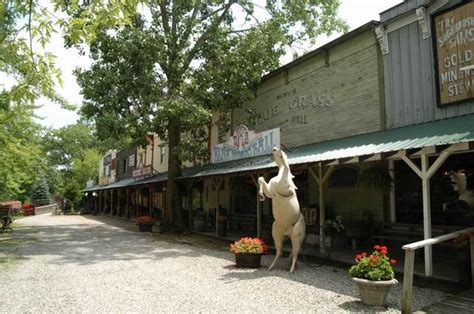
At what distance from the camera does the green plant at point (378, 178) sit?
10031 mm

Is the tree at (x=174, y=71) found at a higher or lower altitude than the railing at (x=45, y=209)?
higher

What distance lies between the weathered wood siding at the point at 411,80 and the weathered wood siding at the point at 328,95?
1.45 ft

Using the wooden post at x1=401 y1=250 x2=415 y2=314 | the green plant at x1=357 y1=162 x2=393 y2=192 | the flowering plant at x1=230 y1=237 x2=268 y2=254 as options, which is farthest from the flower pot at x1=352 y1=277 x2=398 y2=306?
the green plant at x1=357 y1=162 x2=393 y2=192

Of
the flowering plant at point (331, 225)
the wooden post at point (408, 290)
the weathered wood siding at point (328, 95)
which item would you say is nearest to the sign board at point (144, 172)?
the weathered wood siding at point (328, 95)

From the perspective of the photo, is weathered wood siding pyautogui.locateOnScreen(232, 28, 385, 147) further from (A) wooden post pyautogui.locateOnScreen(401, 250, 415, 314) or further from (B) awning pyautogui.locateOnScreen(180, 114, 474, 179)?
(A) wooden post pyautogui.locateOnScreen(401, 250, 415, 314)

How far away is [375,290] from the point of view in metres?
6.17

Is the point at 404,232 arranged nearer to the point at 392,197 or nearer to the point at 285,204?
the point at 392,197

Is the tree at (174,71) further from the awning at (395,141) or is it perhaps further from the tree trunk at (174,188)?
the awning at (395,141)

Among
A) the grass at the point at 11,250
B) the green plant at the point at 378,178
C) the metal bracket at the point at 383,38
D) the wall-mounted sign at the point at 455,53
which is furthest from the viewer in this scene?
the metal bracket at the point at 383,38

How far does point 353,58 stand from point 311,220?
4755mm

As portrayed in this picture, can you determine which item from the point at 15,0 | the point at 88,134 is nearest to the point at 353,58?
the point at 15,0

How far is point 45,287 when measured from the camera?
780 centimetres

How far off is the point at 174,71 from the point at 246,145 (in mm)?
5199

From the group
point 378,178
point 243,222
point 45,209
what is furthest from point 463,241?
point 45,209
